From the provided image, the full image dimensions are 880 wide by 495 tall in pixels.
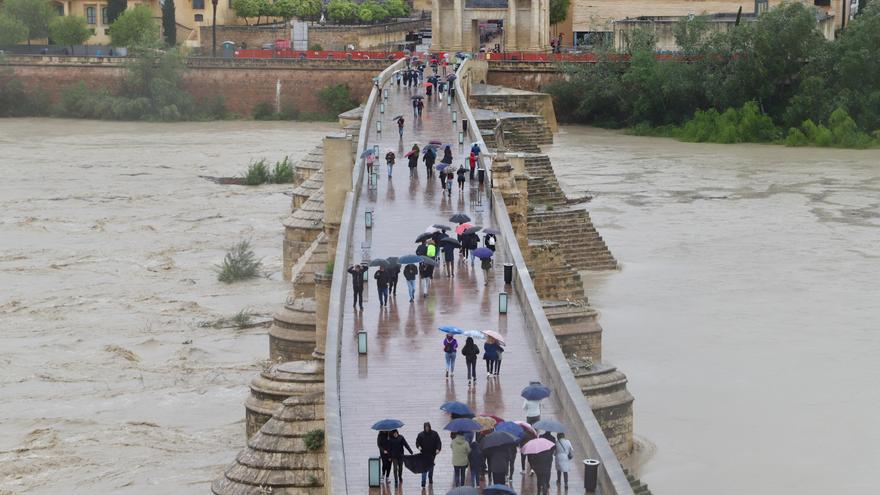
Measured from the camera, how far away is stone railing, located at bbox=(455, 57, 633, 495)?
66.2ft

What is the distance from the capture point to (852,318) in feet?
138

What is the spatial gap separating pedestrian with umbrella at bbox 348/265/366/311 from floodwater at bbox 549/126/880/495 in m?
5.45

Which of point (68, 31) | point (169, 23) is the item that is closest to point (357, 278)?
point (169, 23)

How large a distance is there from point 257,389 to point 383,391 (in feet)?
14.9

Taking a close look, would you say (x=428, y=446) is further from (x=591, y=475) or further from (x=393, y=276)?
(x=393, y=276)

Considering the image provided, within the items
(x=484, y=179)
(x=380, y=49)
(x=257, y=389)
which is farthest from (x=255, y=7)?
(x=257, y=389)

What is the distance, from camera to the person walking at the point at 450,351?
984 inches

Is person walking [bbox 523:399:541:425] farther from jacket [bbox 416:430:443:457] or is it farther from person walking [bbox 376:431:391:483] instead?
person walking [bbox 376:431:391:483]

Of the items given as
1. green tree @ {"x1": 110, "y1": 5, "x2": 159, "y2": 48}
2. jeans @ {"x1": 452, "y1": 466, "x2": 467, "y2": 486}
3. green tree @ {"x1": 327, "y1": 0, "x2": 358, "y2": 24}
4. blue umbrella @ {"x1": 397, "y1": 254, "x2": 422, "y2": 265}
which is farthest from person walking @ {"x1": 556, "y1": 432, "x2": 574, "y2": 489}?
green tree @ {"x1": 327, "y1": 0, "x2": 358, "y2": 24}

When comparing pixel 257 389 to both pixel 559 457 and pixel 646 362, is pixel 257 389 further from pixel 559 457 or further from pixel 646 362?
pixel 646 362

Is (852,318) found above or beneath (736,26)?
beneath

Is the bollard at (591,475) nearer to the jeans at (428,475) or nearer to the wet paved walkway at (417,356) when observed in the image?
the wet paved walkway at (417,356)

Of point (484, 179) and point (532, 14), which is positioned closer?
point (484, 179)

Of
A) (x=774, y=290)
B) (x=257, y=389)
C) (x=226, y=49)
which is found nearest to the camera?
(x=257, y=389)
